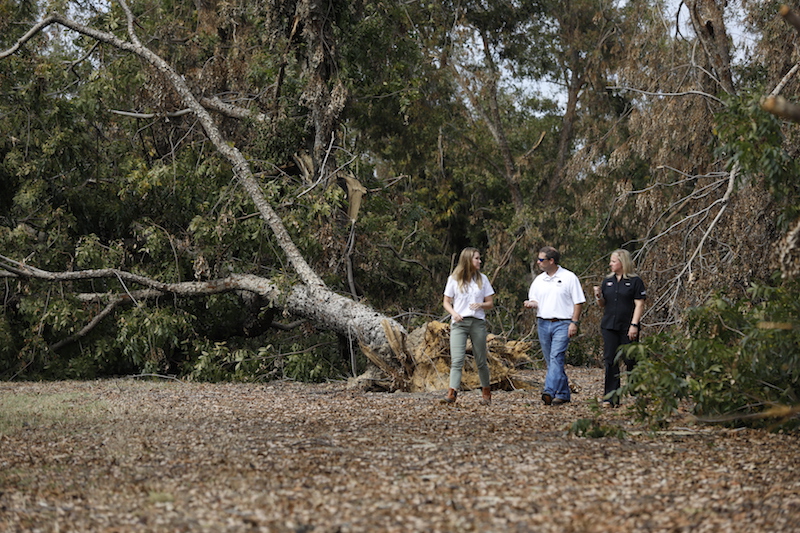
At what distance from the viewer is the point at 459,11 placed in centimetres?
2214

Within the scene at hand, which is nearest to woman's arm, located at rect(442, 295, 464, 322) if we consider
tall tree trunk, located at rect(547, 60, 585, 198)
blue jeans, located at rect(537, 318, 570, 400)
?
blue jeans, located at rect(537, 318, 570, 400)

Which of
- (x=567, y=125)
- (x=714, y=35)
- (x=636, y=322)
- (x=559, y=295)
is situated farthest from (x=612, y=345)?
(x=567, y=125)

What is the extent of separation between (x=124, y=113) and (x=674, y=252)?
8730mm

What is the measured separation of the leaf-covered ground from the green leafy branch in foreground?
215 millimetres

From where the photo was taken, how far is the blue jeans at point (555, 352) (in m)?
8.45

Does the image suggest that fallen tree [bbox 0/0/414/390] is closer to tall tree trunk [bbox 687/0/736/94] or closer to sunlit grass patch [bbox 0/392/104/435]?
sunlit grass patch [bbox 0/392/104/435]

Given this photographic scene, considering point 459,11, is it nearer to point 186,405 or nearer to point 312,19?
point 312,19

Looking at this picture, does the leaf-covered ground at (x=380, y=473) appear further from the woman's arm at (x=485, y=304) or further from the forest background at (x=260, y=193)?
the forest background at (x=260, y=193)

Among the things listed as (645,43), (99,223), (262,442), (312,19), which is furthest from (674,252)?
(99,223)

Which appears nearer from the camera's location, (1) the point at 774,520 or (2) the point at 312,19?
(1) the point at 774,520

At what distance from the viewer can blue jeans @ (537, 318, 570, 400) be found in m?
8.45

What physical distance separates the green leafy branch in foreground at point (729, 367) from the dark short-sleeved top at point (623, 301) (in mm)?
1430

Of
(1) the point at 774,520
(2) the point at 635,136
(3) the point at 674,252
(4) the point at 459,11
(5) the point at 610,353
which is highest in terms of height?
(4) the point at 459,11

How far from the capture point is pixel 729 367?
616 centimetres
